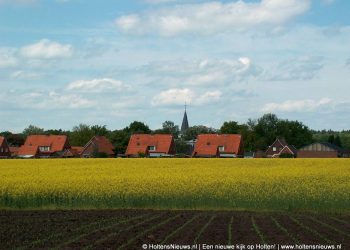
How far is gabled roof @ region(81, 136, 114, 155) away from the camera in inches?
3499

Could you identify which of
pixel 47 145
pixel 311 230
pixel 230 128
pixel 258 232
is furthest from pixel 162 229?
pixel 230 128

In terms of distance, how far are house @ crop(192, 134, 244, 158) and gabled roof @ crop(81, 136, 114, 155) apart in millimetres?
13520

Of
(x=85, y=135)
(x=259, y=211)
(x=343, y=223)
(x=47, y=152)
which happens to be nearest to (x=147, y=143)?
(x=47, y=152)

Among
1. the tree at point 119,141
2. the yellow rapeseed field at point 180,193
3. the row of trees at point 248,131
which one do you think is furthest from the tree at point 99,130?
the yellow rapeseed field at point 180,193

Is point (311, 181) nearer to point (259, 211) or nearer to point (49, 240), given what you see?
point (259, 211)

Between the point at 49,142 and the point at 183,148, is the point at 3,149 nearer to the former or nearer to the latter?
the point at 49,142

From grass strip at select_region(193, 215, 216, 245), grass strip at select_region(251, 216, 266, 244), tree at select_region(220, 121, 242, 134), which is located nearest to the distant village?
tree at select_region(220, 121, 242, 134)

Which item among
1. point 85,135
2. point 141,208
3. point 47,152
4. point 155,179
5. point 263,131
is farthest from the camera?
point 263,131

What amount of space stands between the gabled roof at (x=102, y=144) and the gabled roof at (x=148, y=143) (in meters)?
5.59

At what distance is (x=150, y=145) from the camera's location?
84.6m

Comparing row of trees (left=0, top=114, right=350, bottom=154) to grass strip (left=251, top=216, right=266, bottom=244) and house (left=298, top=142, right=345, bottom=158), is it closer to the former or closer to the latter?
house (left=298, top=142, right=345, bottom=158)

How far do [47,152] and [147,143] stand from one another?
16116 millimetres

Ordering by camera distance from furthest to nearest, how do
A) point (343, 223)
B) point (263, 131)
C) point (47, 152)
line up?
1. point (263, 131)
2. point (47, 152)
3. point (343, 223)

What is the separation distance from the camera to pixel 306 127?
136125 mm
